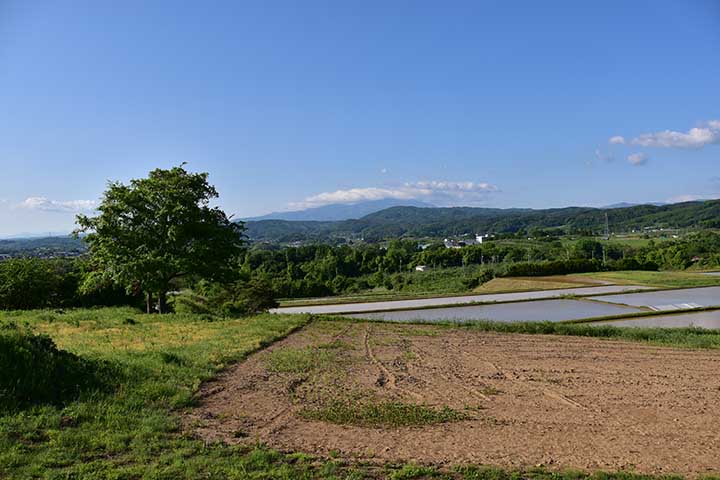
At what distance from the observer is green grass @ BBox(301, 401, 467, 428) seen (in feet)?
25.2

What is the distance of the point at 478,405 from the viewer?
8758 mm

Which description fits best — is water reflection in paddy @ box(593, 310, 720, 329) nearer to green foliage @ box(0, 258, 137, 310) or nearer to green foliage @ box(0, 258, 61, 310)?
green foliage @ box(0, 258, 137, 310)

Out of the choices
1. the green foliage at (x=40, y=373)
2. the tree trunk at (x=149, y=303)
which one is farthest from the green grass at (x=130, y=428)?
the tree trunk at (x=149, y=303)

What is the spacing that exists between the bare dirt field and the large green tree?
Result: 29.0ft

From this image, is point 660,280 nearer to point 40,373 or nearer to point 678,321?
point 678,321

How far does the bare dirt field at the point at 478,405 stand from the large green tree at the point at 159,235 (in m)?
8.84

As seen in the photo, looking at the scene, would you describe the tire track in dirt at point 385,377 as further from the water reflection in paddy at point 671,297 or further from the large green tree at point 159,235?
the water reflection in paddy at point 671,297

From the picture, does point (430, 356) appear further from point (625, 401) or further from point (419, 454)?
point (419, 454)

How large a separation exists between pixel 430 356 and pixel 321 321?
806 cm

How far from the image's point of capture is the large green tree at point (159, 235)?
2039cm

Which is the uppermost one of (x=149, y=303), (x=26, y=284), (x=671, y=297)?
(x=26, y=284)

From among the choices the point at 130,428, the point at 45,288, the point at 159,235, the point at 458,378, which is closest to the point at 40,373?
the point at 130,428

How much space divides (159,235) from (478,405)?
17.6 metres

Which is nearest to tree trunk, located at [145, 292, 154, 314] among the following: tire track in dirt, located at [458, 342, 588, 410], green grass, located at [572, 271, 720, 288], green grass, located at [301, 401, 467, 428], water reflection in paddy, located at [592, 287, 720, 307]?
tire track in dirt, located at [458, 342, 588, 410]
